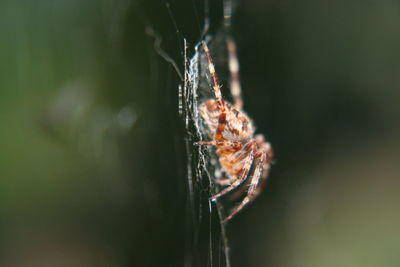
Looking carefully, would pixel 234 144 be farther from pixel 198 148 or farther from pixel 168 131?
pixel 168 131

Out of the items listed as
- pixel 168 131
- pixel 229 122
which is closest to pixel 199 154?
pixel 229 122

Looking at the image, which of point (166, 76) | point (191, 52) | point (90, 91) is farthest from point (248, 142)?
point (90, 91)

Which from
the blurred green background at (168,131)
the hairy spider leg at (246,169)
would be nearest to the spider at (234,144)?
the hairy spider leg at (246,169)

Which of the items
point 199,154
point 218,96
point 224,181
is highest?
point 218,96

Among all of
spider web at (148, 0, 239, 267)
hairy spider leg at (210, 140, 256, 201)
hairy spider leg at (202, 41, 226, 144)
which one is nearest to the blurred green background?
spider web at (148, 0, 239, 267)

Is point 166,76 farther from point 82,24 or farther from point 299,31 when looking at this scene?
point 299,31

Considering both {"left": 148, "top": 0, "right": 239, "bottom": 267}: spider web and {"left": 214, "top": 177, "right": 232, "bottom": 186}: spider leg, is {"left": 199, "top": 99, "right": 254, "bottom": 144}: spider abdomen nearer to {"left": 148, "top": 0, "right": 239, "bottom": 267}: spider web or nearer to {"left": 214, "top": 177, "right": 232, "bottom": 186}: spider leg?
{"left": 148, "top": 0, "right": 239, "bottom": 267}: spider web

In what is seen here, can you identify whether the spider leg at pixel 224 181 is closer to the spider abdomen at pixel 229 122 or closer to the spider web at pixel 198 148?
the spider web at pixel 198 148

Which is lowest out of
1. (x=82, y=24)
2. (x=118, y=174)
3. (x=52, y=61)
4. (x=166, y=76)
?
(x=118, y=174)
